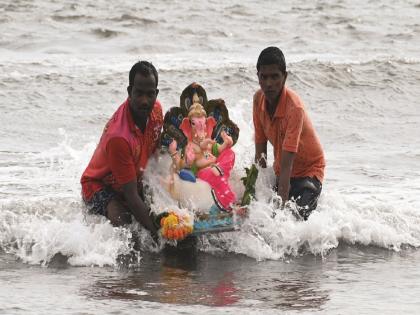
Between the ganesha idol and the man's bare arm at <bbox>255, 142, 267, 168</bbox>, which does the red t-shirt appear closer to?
the ganesha idol

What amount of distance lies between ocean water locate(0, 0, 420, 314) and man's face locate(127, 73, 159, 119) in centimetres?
56

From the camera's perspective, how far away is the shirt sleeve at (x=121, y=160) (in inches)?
255

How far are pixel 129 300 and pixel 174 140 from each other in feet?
4.96

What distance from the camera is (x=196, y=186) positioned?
6848 millimetres

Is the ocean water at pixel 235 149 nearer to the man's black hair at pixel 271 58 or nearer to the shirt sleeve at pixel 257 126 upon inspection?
the shirt sleeve at pixel 257 126

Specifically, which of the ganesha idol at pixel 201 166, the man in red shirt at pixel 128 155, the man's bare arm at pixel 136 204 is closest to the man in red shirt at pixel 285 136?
the ganesha idol at pixel 201 166

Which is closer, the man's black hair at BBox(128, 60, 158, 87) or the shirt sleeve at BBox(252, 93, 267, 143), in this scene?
the man's black hair at BBox(128, 60, 158, 87)

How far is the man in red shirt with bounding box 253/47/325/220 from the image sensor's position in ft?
22.3

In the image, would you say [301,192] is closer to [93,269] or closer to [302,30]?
[93,269]

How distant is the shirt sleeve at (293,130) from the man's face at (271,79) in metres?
0.19

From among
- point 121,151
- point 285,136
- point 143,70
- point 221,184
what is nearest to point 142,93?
point 143,70

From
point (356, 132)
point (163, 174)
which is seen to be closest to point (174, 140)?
point (163, 174)

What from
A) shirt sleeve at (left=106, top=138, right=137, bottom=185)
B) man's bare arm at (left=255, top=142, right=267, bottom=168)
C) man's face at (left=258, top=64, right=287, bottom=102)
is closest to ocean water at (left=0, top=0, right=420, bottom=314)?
man's bare arm at (left=255, top=142, right=267, bottom=168)

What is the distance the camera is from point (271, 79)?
6.82 metres
